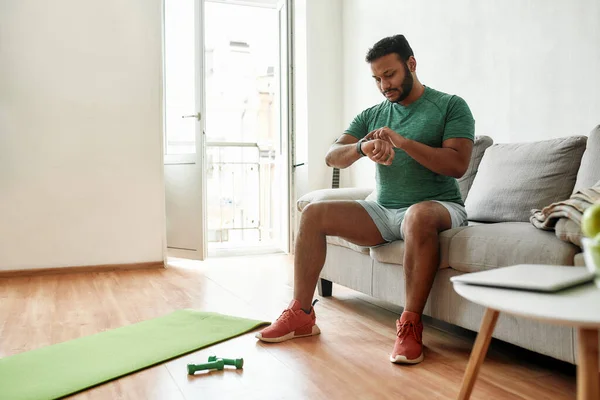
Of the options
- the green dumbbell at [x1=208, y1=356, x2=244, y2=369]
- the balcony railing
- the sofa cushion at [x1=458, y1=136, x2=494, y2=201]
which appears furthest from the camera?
the balcony railing

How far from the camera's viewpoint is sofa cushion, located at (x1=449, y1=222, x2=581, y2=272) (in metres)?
1.44

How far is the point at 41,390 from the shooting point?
1.46 meters

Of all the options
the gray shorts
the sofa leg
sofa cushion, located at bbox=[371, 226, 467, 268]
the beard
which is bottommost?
the sofa leg

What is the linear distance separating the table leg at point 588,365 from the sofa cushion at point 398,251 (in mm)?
967

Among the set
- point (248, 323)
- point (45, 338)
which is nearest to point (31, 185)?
point (45, 338)

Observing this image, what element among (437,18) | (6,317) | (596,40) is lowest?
(6,317)

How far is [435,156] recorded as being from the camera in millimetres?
1815

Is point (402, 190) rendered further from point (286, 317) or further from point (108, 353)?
point (108, 353)

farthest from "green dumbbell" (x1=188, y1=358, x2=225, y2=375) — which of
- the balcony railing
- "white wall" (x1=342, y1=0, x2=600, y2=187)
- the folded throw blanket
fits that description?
the balcony railing

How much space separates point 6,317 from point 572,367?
2.28 m

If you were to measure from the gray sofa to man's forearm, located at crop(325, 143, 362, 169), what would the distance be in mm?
360

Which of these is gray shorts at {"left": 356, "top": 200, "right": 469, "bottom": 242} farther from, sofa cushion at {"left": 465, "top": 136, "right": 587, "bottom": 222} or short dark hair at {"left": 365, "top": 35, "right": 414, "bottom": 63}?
short dark hair at {"left": 365, "top": 35, "right": 414, "bottom": 63}

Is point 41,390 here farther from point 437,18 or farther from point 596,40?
point 437,18

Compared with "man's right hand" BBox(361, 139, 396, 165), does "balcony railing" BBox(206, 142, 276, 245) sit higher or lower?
lower
